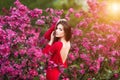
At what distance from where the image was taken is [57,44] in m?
7.63

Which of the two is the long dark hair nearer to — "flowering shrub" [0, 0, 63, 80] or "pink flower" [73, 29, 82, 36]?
"pink flower" [73, 29, 82, 36]

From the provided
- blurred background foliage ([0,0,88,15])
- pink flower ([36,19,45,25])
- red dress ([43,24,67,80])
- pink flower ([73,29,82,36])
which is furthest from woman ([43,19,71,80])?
blurred background foliage ([0,0,88,15])

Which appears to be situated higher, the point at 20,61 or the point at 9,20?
the point at 9,20

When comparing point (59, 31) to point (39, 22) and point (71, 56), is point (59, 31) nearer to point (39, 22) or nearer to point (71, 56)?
point (39, 22)

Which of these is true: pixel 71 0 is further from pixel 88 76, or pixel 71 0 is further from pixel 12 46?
pixel 12 46

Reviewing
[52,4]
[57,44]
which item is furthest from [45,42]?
[52,4]

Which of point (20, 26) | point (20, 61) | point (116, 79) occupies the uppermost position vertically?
point (20, 26)

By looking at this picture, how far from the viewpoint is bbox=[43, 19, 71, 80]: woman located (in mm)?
7664

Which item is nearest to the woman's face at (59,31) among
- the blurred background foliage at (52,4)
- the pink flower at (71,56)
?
the pink flower at (71,56)

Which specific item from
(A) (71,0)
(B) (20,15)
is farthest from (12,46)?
(A) (71,0)

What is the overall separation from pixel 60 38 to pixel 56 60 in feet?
1.55

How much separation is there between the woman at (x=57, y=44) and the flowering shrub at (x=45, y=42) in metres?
0.22

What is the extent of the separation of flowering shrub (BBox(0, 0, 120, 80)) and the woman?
0.22 metres

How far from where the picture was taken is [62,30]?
319 inches
